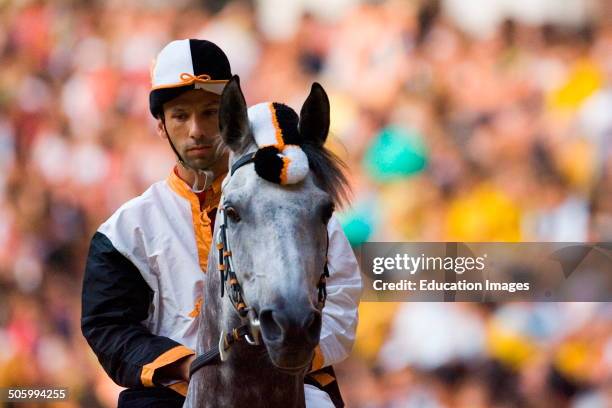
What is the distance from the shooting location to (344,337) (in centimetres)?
284

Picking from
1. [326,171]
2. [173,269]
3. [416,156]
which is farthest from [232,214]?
[416,156]

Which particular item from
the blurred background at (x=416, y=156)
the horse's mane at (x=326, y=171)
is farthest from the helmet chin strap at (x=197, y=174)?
the blurred background at (x=416, y=156)

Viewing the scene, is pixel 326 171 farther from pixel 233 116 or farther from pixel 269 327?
pixel 269 327

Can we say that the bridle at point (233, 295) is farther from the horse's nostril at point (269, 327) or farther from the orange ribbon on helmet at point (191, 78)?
the orange ribbon on helmet at point (191, 78)

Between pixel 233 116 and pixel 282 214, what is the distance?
0.32 metres

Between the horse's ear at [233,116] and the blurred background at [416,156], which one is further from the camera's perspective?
the blurred background at [416,156]

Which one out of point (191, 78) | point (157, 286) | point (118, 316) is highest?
point (191, 78)

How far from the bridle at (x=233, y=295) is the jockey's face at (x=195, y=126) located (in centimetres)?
58

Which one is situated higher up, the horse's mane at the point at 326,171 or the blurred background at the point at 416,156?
the blurred background at the point at 416,156

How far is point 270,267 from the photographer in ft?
6.88

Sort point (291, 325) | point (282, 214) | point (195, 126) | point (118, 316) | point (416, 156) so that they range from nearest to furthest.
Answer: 1. point (291, 325)
2. point (282, 214)
3. point (118, 316)
4. point (195, 126)
5. point (416, 156)

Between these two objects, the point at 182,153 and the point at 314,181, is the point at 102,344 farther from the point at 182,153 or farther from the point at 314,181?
the point at 314,181

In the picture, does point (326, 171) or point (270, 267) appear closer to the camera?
point (270, 267)

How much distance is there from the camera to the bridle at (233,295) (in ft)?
7.15
